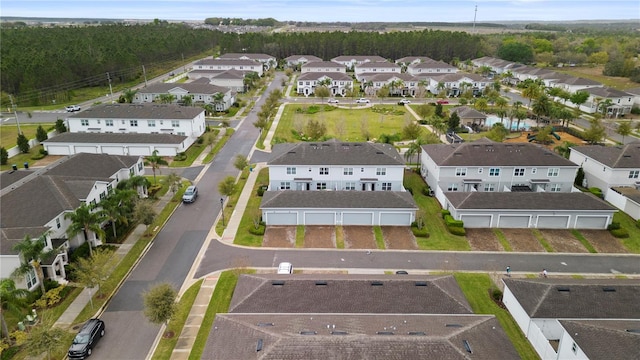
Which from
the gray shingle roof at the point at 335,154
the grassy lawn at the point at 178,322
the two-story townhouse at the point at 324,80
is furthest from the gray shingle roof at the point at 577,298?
the two-story townhouse at the point at 324,80

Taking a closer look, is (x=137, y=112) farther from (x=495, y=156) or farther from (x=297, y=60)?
(x=297, y=60)

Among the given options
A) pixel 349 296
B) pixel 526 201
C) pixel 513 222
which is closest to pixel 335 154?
pixel 513 222

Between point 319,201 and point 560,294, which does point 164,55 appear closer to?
point 319,201

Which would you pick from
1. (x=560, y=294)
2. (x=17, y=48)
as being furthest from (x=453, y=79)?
(x=17, y=48)

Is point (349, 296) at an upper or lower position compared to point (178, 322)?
upper

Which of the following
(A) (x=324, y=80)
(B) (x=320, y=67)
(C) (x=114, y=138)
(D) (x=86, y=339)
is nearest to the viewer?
(D) (x=86, y=339)

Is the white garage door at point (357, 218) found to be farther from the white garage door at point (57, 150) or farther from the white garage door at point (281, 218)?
the white garage door at point (57, 150)

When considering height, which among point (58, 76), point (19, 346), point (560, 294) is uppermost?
point (58, 76)
